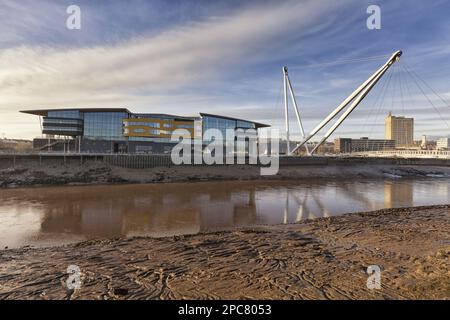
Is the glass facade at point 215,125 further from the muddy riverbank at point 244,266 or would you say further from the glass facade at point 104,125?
the muddy riverbank at point 244,266

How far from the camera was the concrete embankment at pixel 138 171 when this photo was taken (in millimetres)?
36656

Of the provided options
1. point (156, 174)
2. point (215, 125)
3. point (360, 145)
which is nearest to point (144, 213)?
point (156, 174)

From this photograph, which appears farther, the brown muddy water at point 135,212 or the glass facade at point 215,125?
the glass facade at point 215,125

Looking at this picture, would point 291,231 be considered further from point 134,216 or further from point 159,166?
point 159,166

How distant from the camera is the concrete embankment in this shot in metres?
36.7

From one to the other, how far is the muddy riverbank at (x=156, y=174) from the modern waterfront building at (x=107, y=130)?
26515 mm

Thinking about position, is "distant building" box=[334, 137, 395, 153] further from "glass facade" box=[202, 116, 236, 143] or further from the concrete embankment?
the concrete embankment

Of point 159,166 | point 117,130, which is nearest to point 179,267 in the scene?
point 159,166

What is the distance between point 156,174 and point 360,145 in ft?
593

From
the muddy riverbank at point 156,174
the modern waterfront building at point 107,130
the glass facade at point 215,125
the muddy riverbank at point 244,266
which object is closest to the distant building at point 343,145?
the glass facade at point 215,125

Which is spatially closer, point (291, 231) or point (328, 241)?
point (328, 241)

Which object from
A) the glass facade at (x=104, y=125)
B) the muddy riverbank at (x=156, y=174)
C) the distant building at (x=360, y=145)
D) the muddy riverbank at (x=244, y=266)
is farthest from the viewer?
the distant building at (x=360, y=145)

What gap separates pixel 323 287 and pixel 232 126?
249 ft
